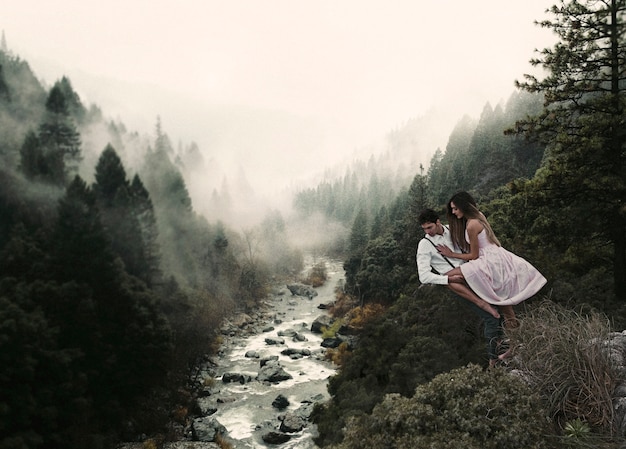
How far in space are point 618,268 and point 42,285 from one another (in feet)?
94.4

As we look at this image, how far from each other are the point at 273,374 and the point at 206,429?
34.7 ft

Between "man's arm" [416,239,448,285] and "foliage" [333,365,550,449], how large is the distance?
1.06m

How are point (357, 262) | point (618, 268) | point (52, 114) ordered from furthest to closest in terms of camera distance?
point (357, 262) → point (52, 114) → point (618, 268)

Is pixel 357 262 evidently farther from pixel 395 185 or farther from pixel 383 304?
pixel 395 185

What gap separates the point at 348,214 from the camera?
159m

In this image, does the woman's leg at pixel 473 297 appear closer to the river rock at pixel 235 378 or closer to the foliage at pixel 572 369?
the foliage at pixel 572 369

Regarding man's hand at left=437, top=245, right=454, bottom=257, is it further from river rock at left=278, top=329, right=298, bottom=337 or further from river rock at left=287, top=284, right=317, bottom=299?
river rock at left=287, top=284, right=317, bottom=299

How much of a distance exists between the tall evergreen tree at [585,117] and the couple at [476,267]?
786 centimetres

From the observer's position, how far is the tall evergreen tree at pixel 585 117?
38.2 feet

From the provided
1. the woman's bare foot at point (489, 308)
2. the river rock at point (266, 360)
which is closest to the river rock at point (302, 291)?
the river rock at point (266, 360)

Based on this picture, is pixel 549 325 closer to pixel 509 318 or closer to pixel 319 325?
pixel 509 318

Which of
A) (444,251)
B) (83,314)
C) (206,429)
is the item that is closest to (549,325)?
A: (444,251)

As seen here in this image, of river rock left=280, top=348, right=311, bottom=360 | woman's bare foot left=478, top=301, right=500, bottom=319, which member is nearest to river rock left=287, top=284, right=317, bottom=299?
river rock left=280, top=348, right=311, bottom=360

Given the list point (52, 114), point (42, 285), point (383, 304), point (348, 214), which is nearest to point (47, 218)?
point (42, 285)
